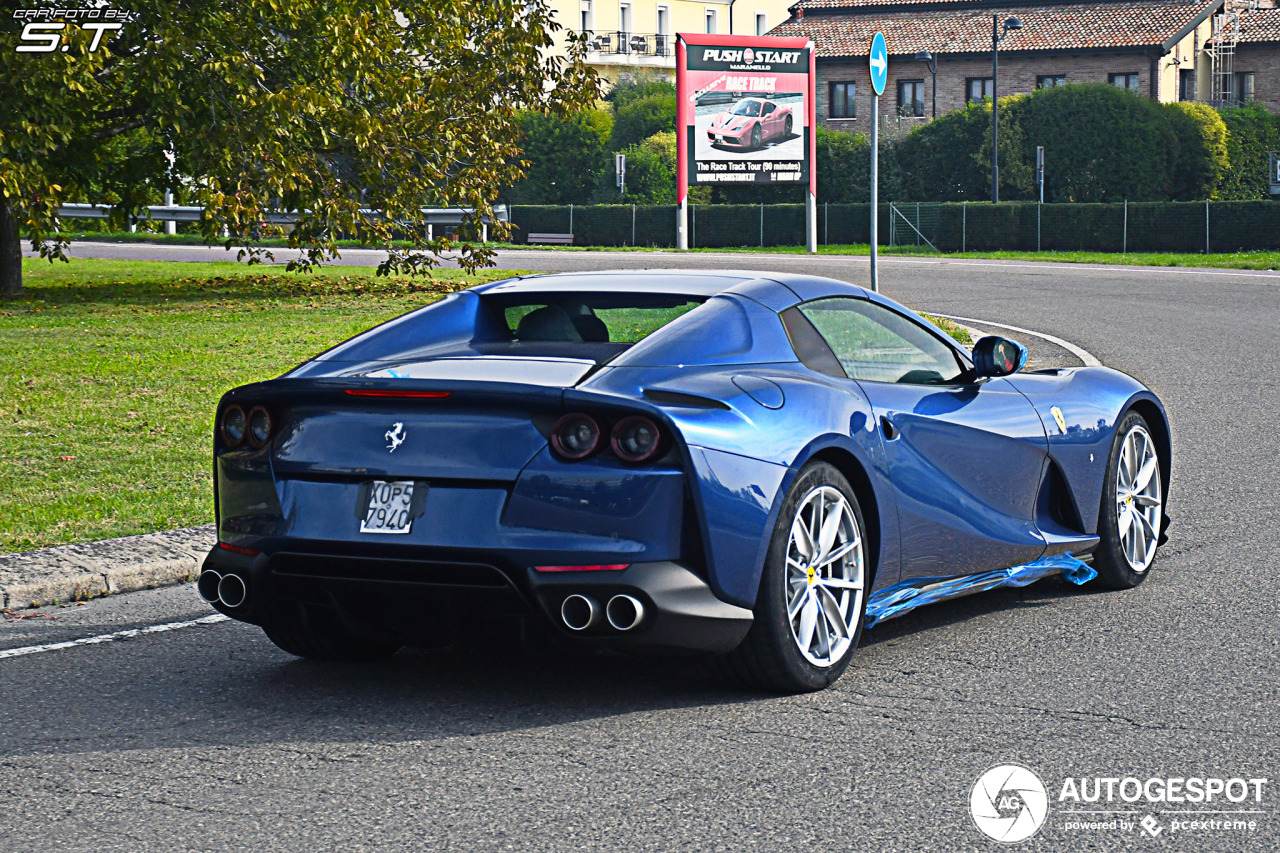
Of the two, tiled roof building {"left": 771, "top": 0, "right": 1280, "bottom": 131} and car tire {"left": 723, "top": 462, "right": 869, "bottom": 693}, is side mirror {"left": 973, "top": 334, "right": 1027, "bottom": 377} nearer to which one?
car tire {"left": 723, "top": 462, "right": 869, "bottom": 693}

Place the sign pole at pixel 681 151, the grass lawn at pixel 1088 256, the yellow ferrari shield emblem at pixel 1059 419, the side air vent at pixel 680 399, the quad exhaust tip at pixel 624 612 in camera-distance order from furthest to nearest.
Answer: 1. the sign pole at pixel 681 151
2. the grass lawn at pixel 1088 256
3. the yellow ferrari shield emblem at pixel 1059 419
4. the side air vent at pixel 680 399
5. the quad exhaust tip at pixel 624 612

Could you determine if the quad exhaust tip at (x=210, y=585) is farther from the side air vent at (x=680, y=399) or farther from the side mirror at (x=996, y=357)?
the side mirror at (x=996, y=357)

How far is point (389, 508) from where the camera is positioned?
199 inches

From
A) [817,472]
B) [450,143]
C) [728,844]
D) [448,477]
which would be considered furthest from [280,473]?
[450,143]

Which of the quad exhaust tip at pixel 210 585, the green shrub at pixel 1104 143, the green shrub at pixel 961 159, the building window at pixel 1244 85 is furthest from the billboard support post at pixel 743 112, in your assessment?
the quad exhaust tip at pixel 210 585

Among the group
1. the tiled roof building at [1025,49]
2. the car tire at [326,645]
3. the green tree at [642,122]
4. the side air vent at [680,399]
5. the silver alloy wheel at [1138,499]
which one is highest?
the tiled roof building at [1025,49]

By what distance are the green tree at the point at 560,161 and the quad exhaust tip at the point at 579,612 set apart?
2494 inches

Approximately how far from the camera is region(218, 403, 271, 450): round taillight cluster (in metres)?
5.33

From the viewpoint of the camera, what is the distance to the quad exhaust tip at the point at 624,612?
4.84 m

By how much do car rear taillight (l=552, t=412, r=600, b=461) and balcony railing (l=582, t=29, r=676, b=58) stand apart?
9456 cm

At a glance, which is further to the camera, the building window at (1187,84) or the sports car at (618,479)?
the building window at (1187,84)

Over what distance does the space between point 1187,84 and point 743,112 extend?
34024 mm

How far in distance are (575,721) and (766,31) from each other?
102 metres

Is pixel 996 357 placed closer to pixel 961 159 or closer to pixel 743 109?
pixel 743 109
